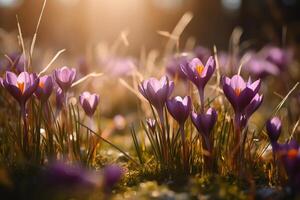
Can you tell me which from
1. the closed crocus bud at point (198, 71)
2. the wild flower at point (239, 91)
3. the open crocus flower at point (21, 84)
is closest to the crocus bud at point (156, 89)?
the closed crocus bud at point (198, 71)

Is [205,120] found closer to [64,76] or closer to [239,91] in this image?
[239,91]

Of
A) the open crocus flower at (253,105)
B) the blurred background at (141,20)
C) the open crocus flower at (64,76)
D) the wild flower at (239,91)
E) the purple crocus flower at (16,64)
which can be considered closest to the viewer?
the wild flower at (239,91)

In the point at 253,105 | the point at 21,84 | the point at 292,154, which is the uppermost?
the point at 21,84

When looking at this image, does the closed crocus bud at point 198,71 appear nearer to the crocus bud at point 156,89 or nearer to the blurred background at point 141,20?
the crocus bud at point 156,89

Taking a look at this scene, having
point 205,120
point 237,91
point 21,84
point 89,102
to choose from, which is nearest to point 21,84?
point 21,84

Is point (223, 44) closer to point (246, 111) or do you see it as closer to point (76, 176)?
point (246, 111)

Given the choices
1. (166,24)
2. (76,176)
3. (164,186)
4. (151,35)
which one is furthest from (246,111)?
(151,35)
